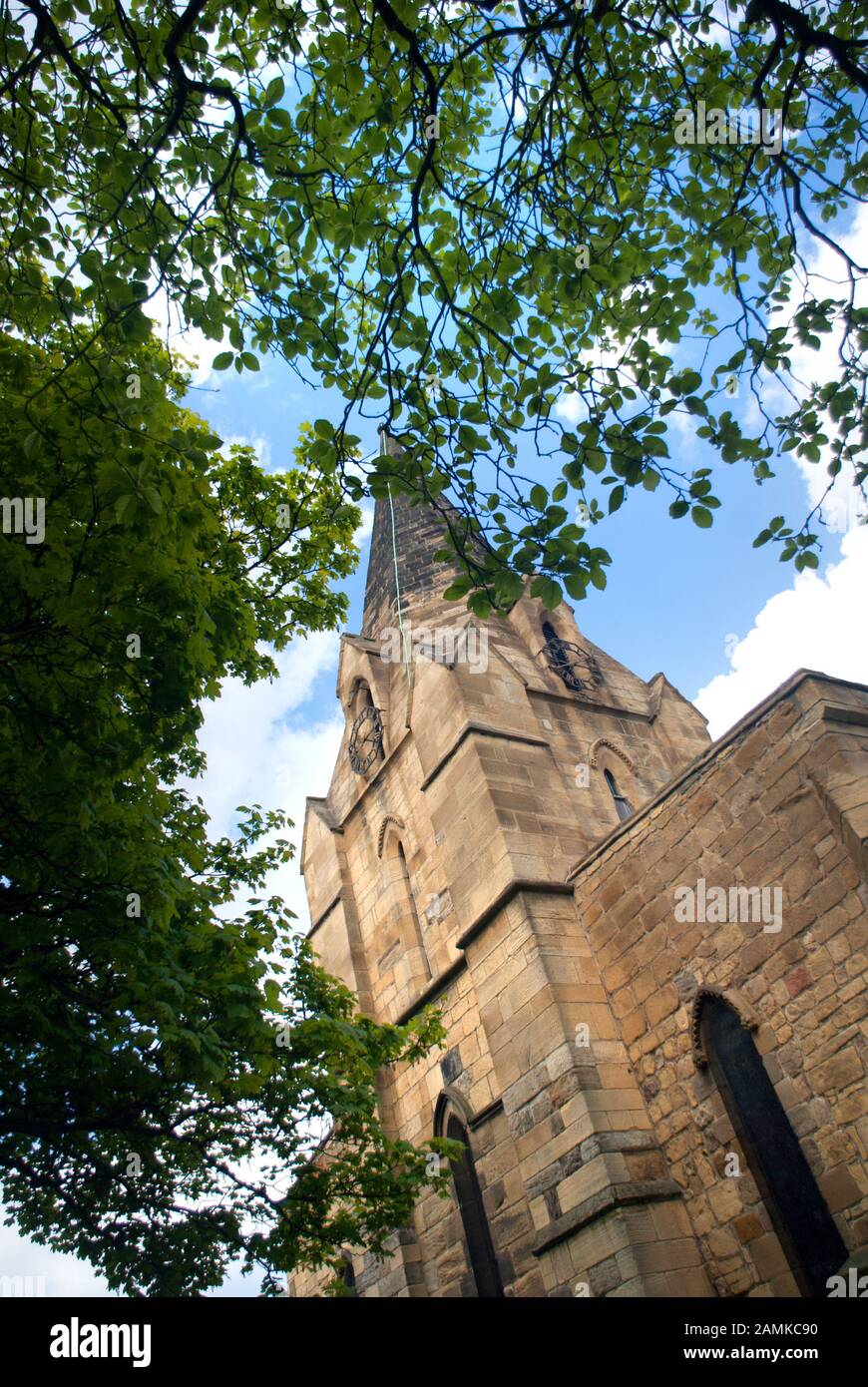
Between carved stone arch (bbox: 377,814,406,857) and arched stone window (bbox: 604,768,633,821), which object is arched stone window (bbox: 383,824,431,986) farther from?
arched stone window (bbox: 604,768,633,821)

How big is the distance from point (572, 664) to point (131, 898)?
10.0 m

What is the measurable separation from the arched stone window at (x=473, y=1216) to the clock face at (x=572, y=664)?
6.33 m

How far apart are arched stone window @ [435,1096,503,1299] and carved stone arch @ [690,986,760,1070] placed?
110 inches

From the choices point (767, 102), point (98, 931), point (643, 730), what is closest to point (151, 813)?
point (98, 931)

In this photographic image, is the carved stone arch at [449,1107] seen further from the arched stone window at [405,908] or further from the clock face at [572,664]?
the clock face at [572,664]

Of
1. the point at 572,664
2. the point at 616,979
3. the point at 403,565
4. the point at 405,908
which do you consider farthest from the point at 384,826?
the point at 403,565

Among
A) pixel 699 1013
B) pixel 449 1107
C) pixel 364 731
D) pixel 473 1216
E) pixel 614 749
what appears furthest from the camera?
pixel 364 731

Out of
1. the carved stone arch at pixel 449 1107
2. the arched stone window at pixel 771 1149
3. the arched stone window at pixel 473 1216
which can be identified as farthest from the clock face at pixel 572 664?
the arched stone window at pixel 771 1149

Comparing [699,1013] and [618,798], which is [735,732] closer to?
[699,1013]

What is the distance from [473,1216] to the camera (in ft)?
32.7

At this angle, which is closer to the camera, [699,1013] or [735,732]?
[699,1013]

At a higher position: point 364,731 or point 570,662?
point 364,731

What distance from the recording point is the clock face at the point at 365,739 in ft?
47.9

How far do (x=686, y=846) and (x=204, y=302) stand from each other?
649 centimetres
